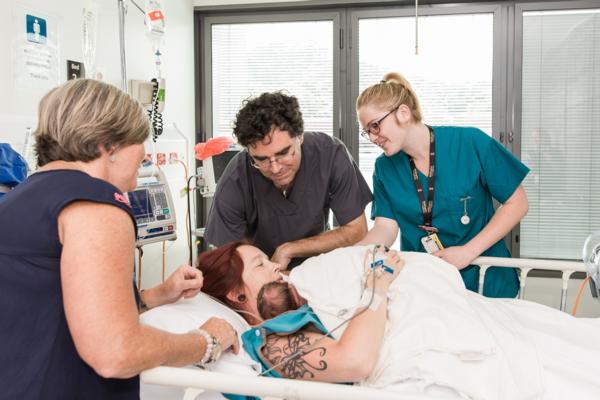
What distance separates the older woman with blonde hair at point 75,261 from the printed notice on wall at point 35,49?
113cm

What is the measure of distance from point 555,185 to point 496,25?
111 centimetres

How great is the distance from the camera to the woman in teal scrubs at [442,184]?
76.4 inches

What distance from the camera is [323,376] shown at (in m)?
1.27

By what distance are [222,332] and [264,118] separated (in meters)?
0.74

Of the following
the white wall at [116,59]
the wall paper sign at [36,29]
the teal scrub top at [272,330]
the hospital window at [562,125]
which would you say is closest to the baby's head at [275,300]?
the teal scrub top at [272,330]

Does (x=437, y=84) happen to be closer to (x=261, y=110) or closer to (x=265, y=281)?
(x=261, y=110)

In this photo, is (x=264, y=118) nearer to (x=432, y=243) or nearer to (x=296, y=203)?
(x=296, y=203)

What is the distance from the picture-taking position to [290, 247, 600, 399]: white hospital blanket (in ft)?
4.07

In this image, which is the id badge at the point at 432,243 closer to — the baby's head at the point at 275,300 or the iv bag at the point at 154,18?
the baby's head at the point at 275,300

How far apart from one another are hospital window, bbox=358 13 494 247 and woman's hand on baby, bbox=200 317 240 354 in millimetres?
2700

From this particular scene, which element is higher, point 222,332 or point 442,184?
point 442,184

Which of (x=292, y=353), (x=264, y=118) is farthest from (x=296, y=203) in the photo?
(x=292, y=353)

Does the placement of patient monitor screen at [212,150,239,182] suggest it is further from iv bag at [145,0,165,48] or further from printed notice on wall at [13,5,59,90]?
printed notice on wall at [13,5,59,90]

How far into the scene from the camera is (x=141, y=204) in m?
2.19
